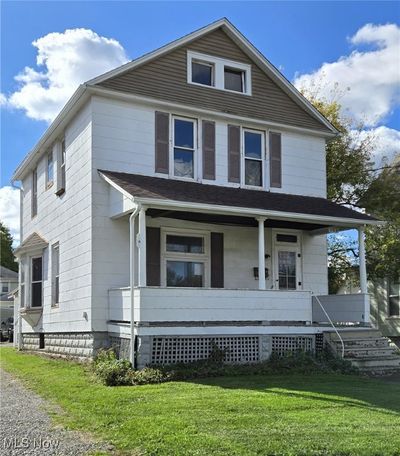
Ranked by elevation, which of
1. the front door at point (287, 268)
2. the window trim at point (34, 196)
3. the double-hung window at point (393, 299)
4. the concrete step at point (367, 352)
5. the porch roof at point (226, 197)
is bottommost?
the concrete step at point (367, 352)

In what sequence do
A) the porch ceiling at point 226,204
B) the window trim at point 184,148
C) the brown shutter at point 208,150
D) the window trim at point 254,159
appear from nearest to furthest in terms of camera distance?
1. the porch ceiling at point 226,204
2. the window trim at point 184,148
3. the brown shutter at point 208,150
4. the window trim at point 254,159

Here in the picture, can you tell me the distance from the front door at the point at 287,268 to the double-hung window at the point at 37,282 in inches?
292

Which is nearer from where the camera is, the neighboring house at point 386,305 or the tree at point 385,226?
the tree at point 385,226

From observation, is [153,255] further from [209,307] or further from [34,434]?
[34,434]

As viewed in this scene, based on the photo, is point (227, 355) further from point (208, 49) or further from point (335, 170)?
point (335, 170)

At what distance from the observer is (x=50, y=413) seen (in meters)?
7.74

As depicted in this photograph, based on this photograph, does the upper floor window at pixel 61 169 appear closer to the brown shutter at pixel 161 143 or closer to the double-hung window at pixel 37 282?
the double-hung window at pixel 37 282

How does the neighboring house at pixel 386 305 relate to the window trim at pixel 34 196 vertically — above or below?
below

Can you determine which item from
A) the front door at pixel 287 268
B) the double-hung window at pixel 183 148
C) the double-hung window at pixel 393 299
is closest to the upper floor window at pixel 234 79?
the double-hung window at pixel 183 148

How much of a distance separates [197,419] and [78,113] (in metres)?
10.1

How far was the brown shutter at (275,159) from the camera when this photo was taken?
52.2 ft

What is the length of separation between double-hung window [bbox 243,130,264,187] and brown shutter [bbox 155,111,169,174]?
7.85 feet

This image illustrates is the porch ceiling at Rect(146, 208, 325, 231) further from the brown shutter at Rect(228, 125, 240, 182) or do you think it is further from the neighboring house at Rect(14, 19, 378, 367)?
the brown shutter at Rect(228, 125, 240, 182)

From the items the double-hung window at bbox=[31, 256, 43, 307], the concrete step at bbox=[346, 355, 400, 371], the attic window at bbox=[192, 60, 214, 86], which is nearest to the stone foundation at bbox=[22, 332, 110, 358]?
the double-hung window at bbox=[31, 256, 43, 307]
